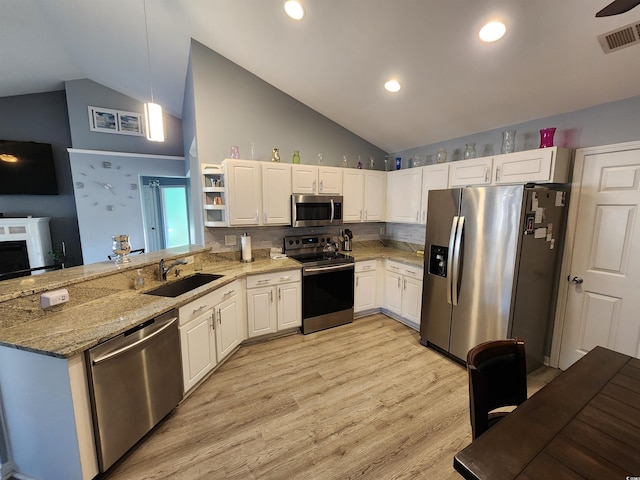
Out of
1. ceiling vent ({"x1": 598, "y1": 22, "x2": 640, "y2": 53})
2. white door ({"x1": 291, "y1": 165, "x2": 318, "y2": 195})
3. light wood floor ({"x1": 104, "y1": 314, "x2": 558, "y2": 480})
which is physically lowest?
light wood floor ({"x1": 104, "y1": 314, "x2": 558, "y2": 480})

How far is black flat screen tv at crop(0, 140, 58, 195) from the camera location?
4.54 meters

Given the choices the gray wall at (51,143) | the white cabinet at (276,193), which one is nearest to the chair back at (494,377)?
the white cabinet at (276,193)

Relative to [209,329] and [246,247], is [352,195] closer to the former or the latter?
[246,247]

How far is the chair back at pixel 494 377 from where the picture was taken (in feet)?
3.71

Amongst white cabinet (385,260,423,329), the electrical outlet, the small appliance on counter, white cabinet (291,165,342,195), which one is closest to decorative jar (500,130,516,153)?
white cabinet (385,260,423,329)

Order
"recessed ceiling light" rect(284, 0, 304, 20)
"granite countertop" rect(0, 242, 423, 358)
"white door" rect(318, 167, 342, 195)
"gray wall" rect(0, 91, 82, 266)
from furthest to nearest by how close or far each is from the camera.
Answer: "gray wall" rect(0, 91, 82, 266), "white door" rect(318, 167, 342, 195), "recessed ceiling light" rect(284, 0, 304, 20), "granite countertop" rect(0, 242, 423, 358)

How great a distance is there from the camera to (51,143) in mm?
4980

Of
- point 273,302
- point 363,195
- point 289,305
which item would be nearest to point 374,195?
point 363,195

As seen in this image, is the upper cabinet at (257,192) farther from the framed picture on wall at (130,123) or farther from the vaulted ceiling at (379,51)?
the framed picture on wall at (130,123)

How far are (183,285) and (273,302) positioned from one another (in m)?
0.99

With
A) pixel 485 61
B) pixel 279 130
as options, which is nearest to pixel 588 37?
pixel 485 61

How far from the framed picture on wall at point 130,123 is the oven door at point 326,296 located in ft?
16.2

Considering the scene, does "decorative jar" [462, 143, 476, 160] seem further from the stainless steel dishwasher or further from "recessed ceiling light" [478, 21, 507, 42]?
the stainless steel dishwasher

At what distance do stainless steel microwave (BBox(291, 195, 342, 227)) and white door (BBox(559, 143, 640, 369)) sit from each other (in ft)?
8.13
